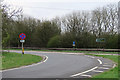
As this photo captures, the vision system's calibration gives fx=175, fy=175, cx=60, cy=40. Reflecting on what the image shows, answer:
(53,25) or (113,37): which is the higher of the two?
(53,25)

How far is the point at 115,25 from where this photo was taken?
137 ft

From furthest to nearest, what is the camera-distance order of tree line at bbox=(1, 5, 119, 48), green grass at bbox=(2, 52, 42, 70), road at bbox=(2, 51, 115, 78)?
tree line at bbox=(1, 5, 119, 48)
green grass at bbox=(2, 52, 42, 70)
road at bbox=(2, 51, 115, 78)

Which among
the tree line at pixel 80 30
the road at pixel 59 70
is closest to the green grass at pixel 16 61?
the road at pixel 59 70

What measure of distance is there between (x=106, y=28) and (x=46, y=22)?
16.7 meters

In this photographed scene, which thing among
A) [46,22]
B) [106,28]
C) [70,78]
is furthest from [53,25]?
[70,78]

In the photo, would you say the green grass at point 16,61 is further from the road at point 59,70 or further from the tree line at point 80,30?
→ the tree line at point 80,30

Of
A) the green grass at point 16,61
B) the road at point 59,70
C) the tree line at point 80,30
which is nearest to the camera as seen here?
the road at point 59,70

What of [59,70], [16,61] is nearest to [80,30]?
[16,61]

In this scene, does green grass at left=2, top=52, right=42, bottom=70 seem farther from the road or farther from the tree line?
the tree line

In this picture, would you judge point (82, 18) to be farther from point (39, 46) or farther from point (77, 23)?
point (39, 46)

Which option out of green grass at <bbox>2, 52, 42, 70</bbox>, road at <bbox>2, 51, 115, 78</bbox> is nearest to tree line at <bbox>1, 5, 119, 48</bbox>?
green grass at <bbox>2, 52, 42, 70</bbox>

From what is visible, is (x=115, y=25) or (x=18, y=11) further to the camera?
(x=115, y=25)

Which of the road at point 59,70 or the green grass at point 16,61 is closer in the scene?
the road at point 59,70

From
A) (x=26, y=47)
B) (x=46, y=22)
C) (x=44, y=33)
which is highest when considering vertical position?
(x=46, y=22)
